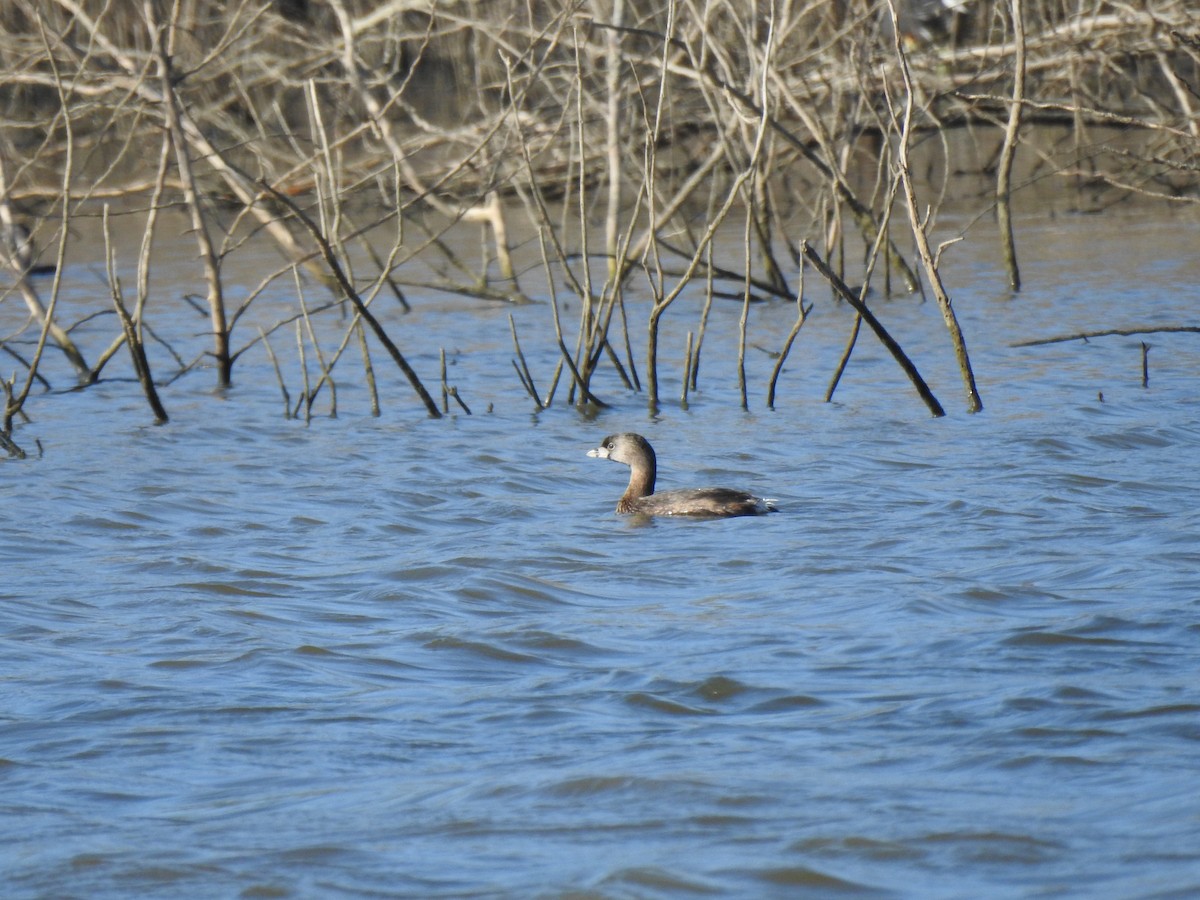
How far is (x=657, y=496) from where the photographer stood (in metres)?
7.32

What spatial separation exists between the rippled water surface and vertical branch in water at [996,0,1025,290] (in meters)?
1.55

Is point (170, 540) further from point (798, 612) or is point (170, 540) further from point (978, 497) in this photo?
point (978, 497)

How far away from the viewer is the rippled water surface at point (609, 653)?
376 cm

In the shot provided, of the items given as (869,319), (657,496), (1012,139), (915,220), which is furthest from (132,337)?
(1012,139)

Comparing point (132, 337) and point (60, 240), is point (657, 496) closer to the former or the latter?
point (132, 337)

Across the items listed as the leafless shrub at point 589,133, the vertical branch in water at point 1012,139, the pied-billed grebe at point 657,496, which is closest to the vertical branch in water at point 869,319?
the leafless shrub at point 589,133

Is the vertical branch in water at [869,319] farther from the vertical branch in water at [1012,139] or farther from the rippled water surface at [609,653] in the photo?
the vertical branch in water at [1012,139]

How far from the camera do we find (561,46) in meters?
15.0

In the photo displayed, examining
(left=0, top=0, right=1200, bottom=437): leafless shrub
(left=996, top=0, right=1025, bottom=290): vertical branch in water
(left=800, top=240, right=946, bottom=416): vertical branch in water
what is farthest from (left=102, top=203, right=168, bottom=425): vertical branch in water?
(left=996, top=0, right=1025, bottom=290): vertical branch in water

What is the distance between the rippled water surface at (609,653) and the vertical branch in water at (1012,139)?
155cm

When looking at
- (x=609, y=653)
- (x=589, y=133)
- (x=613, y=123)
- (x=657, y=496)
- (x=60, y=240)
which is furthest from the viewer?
(x=589, y=133)

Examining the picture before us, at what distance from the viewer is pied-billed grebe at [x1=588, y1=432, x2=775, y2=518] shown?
275 inches

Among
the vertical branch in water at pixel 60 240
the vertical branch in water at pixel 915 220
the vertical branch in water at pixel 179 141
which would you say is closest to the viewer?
the vertical branch in water at pixel 915 220

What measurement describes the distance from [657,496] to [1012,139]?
4.11 metres
